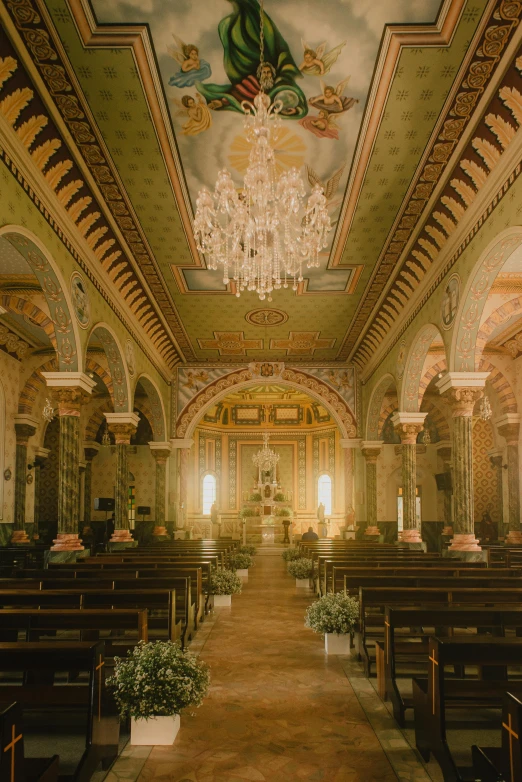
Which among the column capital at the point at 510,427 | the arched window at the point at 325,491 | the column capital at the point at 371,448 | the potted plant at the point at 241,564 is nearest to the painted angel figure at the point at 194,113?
the potted plant at the point at 241,564

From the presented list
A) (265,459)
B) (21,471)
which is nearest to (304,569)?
(21,471)

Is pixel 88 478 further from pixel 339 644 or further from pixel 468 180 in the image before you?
pixel 468 180

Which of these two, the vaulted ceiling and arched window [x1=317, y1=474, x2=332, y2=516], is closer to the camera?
the vaulted ceiling

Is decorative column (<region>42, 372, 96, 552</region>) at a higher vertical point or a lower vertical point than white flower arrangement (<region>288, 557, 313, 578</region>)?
higher

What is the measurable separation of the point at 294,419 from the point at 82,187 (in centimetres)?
1990

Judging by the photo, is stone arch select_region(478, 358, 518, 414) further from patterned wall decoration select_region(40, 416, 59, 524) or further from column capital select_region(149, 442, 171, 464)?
patterned wall decoration select_region(40, 416, 59, 524)

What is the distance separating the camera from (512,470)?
17625mm

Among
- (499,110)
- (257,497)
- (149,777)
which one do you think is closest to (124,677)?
(149,777)

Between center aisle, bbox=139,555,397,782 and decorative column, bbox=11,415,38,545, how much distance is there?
10084 mm

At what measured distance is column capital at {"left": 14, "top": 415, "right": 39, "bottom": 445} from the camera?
17328mm

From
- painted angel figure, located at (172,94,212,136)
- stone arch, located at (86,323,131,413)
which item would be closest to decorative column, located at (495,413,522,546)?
stone arch, located at (86,323,131,413)

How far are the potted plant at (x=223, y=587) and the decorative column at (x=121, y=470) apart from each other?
482cm

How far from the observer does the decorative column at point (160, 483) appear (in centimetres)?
2023

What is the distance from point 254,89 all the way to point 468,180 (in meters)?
3.41
